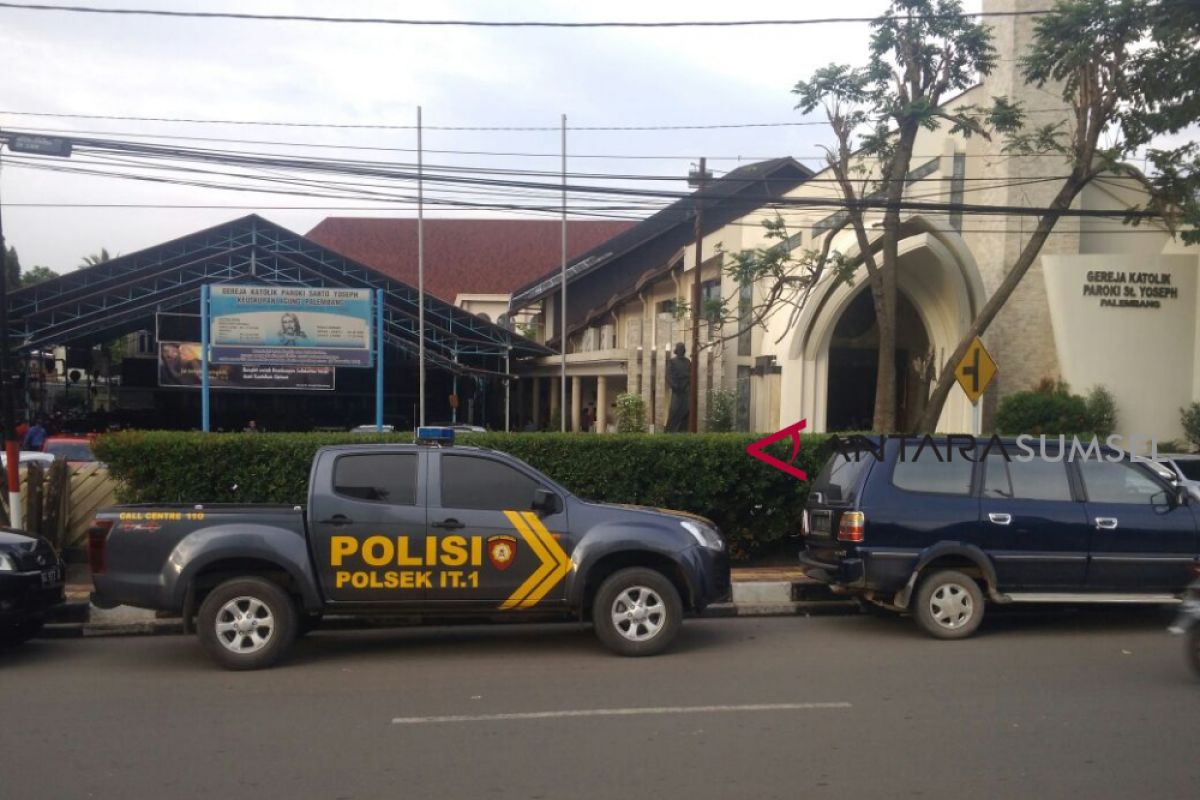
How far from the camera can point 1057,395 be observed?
77.4ft

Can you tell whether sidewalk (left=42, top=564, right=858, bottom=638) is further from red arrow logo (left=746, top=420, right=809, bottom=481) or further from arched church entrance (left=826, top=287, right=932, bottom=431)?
arched church entrance (left=826, top=287, right=932, bottom=431)

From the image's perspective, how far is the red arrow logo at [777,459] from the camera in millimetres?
13008

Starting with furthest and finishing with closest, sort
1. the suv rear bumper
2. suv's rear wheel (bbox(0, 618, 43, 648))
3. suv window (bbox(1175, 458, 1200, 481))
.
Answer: suv window (bbox(1175, 458, 1200, 481)), the suv rear bumper, suv's rear wheel (bbox(0, 618, 43, 648))

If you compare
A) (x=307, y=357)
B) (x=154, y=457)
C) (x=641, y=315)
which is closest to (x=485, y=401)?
(x=641, y=315)

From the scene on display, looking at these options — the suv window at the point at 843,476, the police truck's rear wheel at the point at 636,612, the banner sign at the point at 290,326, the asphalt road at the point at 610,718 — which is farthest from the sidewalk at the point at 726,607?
the banner sign at the point at 290,326

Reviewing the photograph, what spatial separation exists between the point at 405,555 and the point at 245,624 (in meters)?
1.36

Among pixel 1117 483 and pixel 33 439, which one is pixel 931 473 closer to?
pixel 1117 483

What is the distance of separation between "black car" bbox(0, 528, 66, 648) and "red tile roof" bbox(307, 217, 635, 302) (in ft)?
161

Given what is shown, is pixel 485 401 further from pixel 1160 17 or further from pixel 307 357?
pixel 1160 17

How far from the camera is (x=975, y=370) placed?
546 inches

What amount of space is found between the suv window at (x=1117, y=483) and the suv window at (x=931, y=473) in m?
1.15

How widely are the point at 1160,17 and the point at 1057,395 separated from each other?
10301 millimetres

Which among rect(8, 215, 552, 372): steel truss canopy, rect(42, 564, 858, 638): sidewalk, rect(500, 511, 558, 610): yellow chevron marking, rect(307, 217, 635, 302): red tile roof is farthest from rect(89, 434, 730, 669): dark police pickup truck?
rect(307, 217, 635, 302): red tile roof

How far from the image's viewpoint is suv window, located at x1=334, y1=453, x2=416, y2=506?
8742 mm
